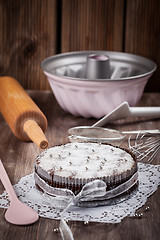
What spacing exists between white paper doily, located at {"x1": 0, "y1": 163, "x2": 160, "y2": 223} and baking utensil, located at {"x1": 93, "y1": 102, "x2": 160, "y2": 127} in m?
0.25

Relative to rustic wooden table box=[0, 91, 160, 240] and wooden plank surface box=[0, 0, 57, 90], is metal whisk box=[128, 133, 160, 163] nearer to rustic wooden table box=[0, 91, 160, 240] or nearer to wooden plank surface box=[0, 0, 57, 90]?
rustic wooden table box=[0, 91, 160, 240]

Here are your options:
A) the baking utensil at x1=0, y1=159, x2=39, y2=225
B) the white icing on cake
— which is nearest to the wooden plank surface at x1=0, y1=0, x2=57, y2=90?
the white icing on cake

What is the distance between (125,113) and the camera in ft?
3.20

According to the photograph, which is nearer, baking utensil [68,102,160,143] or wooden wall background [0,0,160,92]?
baking utensil [68,102,160,143]

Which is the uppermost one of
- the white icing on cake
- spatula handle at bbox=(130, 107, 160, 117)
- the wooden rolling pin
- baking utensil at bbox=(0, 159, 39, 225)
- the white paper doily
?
the white icing on cake

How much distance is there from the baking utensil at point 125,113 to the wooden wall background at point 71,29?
0.26m

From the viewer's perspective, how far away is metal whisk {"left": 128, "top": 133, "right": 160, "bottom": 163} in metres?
0.82

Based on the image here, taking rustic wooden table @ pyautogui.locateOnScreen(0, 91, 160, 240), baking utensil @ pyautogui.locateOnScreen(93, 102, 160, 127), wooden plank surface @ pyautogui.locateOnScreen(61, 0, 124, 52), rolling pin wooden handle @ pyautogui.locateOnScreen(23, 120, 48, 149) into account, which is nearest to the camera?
rustic wooden table @ pyautogui.locateOnScreen(0, 91, 160, 240)

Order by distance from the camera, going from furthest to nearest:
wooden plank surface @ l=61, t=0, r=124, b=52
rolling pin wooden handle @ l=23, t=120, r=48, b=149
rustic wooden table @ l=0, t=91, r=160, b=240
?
wooden plank surface @ l=61, t=0, r=124, b=52 < rolling pin wooden handle @ l=23, t=120, r=48, b=149 < rustic wooden table @ l=0, t=91, r=160, b=240

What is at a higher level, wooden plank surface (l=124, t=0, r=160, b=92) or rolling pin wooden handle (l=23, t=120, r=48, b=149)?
wooden plank surface (l=124, t=0, r=160, b=92)

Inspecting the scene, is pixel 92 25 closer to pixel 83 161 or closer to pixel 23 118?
pixel 23 118

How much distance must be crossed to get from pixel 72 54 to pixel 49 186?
0.56 m

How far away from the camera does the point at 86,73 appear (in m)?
1.05

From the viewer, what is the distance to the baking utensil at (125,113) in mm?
943
